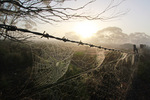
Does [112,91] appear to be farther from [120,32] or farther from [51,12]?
[120,32]

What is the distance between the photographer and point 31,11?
6.24 feet

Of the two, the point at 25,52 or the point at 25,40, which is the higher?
the point at 25,40

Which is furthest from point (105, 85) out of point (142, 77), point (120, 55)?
point (142, 77)

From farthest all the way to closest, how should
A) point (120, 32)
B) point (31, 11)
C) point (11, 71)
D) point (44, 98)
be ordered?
point (120, 32) → point (11, 71) → point (44, 98) → point (31, 11)

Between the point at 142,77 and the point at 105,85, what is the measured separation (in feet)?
12.2

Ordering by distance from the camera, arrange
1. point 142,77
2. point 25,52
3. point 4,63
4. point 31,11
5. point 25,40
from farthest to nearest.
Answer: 1. point 25,52
2. point 4,63
3. point 142,77
4. point 25,40
5. point 31,11

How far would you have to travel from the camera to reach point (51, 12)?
1.97 meters

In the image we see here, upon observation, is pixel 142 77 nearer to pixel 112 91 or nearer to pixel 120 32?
pixel 112 91

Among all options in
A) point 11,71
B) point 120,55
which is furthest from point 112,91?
point 11,71

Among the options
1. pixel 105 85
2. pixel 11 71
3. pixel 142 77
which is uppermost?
pixel 105 85

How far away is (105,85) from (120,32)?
58536 mm

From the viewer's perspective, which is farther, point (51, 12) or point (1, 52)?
point (1, 52)

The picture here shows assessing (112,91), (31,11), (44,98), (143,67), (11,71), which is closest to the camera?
(31,11)

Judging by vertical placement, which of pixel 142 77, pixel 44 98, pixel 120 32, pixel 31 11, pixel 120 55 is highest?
pixel 120 32
